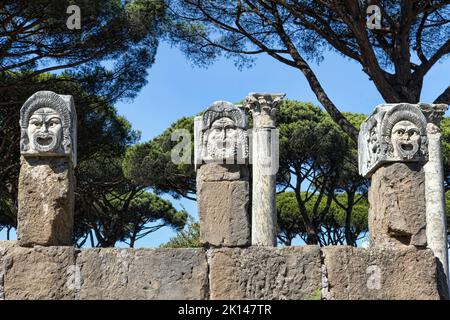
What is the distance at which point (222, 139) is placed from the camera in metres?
6.64

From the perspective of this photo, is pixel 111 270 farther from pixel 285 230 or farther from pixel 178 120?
pixel 285 230

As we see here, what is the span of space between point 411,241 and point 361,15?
6.74 m

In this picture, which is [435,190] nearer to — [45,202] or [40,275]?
[45,202]

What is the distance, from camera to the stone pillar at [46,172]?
6328 millimetres

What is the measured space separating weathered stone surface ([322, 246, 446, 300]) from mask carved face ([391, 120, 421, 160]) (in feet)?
2.73

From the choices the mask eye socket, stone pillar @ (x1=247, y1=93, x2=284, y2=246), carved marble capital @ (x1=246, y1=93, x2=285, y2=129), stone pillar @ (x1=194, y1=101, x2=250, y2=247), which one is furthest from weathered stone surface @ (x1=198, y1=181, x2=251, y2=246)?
carved marble capital @ (x1=246, y1=93, x2=285, y2=129)

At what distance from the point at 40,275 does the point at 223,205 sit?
1597 millimetres

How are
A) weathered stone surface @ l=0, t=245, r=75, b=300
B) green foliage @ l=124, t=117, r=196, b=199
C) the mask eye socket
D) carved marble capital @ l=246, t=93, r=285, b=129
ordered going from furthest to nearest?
green foliage @ l=124, t=117, r=196, b=199 < carved marble capital @ l=246, t=93, r=285, b=129 < the mask eye socket < weathered stone surface @ l=0, t=245, r=75, b=300

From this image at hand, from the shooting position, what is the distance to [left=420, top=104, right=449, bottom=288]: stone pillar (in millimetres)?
9914

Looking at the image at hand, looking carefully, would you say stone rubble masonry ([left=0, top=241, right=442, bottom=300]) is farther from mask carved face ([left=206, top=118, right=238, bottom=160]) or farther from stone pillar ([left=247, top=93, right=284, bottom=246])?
stone pillar ([left=247, top=93, right=284, bottom=246])

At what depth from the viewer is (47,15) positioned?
14008 millimetres

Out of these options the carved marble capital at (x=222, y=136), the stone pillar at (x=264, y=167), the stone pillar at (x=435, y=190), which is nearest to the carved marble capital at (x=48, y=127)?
the carved marble capital at (x=222, y=136)

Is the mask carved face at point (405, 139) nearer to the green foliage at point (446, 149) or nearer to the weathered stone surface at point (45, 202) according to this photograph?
the weathered stone surface at point (45, 202)

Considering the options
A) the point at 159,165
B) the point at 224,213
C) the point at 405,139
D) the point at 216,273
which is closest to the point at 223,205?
the point at 224,213
